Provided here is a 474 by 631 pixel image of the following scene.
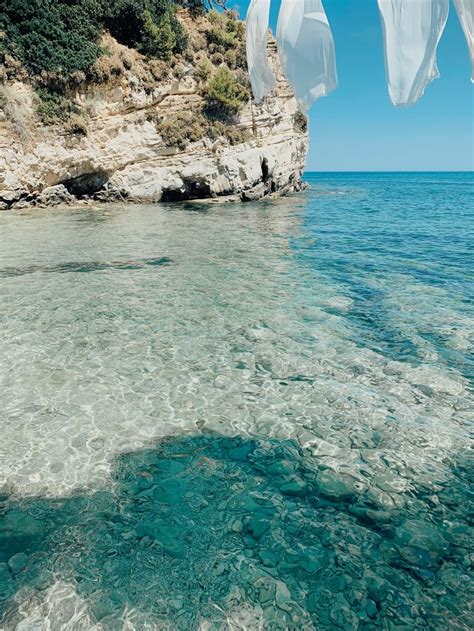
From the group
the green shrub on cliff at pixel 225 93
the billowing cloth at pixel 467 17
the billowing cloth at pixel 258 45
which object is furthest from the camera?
the green shrub on cliff at pixel 225 93

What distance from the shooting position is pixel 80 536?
3229 mm

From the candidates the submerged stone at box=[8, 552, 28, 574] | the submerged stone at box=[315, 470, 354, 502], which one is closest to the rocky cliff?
the submerged stone at box=[8, 552, 28, 574]

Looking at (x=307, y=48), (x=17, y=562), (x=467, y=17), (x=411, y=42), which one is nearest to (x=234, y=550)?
(x=17, y=562)

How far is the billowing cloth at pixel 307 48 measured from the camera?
4.64 m

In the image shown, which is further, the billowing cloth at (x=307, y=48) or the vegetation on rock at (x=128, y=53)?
the vegetation on rock at (x=128, y=53)

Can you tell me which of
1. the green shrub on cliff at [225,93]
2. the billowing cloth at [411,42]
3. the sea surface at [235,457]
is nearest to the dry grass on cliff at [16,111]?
the green shrub on cliff at [225,93]

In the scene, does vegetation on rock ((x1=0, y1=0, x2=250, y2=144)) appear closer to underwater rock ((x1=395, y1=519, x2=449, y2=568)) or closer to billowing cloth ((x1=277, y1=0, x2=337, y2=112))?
billowing cloth ((x1=277, y1=0, x2=337, y2=112))

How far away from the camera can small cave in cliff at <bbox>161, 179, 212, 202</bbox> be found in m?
28.8

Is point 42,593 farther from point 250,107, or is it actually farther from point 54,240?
point 250,107

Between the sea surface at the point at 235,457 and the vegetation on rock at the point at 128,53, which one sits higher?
the vegetation on rock at the point at 128,53

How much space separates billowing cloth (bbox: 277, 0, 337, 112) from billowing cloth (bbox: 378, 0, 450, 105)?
3.14 feet

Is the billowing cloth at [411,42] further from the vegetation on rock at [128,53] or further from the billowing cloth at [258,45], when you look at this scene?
the vegetation on rock at [128,53]

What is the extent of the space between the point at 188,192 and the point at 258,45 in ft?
81.9

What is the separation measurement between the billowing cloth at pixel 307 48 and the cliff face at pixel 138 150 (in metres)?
22.3
